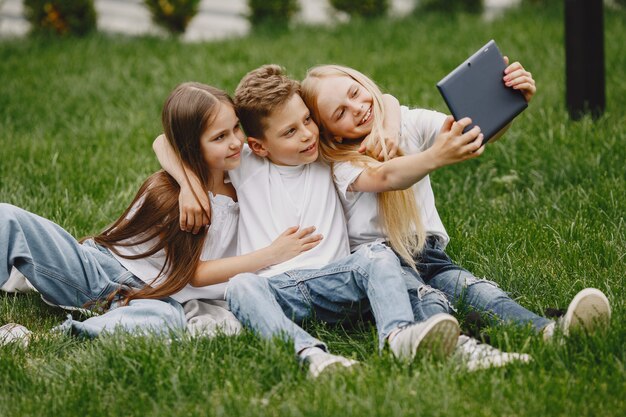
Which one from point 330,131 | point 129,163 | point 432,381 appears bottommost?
point 129,163

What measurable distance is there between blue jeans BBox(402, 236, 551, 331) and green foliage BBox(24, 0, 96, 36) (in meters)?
5.73

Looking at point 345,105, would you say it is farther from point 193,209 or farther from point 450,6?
point 450,6

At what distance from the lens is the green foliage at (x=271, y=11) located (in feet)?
27.3

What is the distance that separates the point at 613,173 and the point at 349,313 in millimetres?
1854

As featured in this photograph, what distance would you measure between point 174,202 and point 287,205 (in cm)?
44

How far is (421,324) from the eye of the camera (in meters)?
2.67

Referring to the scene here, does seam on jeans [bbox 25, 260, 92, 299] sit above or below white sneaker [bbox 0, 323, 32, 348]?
above

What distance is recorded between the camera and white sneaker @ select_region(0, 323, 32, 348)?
10.1 feet

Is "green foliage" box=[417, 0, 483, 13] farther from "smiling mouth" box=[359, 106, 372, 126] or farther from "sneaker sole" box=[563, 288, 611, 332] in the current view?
"sneaker sole" box=[563, 288, 611, 332]

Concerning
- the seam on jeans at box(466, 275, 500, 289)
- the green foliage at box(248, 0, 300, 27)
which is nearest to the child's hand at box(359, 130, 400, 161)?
the seam on jeans at box(466, 275, 500, 289)

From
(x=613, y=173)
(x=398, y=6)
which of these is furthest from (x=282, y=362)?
(x=398, y=6)

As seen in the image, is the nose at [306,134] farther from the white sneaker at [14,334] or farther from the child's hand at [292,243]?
the white sneaker at [14,334]

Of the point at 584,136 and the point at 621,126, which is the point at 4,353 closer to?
the point at 584,136

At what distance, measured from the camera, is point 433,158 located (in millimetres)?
2879
